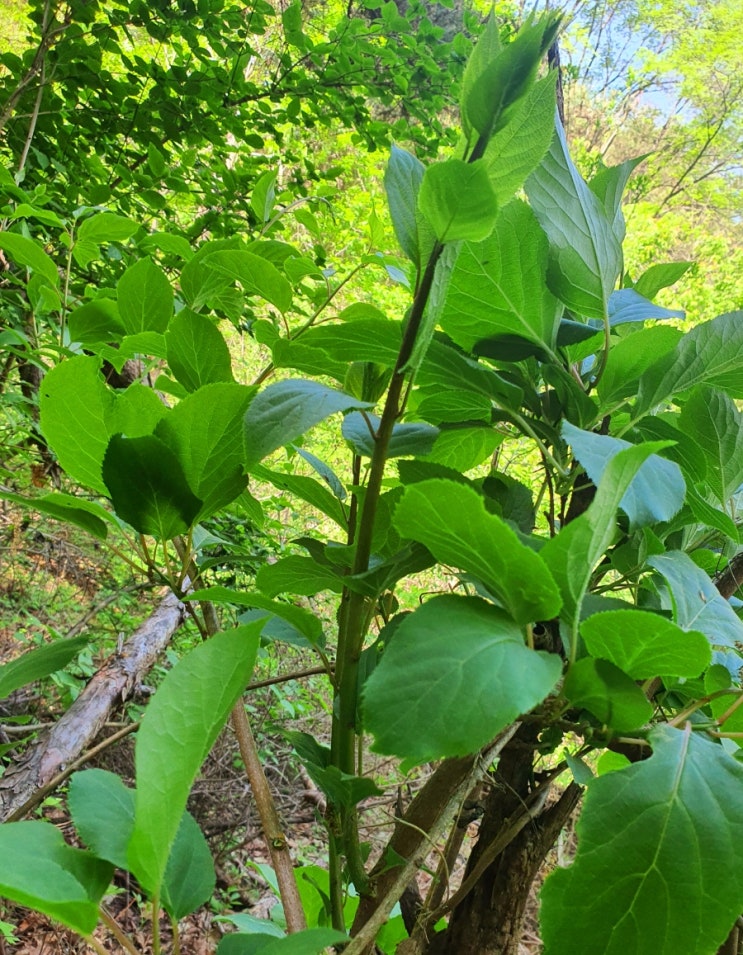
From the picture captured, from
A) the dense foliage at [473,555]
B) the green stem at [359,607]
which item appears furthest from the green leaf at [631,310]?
the green stem at [359,607]

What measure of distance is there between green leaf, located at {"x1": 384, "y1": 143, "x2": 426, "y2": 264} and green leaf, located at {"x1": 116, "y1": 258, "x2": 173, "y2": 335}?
190mm

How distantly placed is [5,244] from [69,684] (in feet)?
2.65

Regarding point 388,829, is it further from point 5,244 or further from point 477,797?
point 5,244

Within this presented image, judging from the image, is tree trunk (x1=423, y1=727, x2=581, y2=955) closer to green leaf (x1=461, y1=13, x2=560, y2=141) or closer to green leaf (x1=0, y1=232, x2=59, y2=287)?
green leaf (x1=461, y1=13, x2=560, y2=141)

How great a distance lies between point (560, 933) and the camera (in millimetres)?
155

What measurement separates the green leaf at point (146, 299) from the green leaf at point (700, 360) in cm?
25

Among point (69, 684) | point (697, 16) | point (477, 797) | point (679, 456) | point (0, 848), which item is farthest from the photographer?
point (697, 16)

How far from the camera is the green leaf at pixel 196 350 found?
272 mm

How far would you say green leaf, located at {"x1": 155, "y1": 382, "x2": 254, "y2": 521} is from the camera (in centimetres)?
21

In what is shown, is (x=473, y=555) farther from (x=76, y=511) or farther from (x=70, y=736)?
(x=70, y=736)

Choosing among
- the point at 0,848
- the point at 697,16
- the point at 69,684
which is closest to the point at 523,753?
the point at 0,848

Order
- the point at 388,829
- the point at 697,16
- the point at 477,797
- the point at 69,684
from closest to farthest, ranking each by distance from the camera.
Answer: the point at 477,797 → the point at 69,684 → the point at 388,829 → the point at 697,16

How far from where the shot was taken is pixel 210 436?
0.22 meters

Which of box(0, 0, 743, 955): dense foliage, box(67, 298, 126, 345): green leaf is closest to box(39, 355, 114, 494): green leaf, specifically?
box(0, 0, 743, 955): dense foliage
